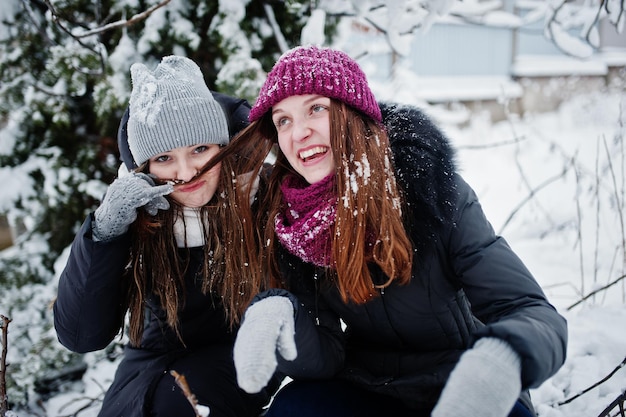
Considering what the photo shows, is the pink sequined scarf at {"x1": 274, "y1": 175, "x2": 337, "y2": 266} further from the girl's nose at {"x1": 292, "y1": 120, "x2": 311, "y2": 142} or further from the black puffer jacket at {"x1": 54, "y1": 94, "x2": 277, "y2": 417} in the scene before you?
the black puffer jacket at {"x1": 54, "y1": 94, "x2": 277, "y2": 417}

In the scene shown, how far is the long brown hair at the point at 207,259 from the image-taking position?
181cm

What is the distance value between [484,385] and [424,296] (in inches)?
20.9

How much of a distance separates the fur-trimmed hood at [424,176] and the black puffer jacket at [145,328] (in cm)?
90

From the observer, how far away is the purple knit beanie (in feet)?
4.80

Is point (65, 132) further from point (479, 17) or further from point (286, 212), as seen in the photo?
point (479, 17)

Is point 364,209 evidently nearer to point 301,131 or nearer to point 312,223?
point 312,223

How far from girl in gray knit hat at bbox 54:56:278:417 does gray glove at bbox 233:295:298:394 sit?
1.35 ft

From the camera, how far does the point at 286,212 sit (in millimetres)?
1693

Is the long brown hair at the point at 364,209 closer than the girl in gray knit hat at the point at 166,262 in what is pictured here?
Yes

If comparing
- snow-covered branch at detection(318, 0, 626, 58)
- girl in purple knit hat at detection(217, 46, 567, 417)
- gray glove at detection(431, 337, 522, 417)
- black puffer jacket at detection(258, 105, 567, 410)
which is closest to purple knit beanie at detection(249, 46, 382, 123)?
girl in purple knit hat at detection(217, 46, 567, 417)

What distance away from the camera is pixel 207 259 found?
189 centimetres

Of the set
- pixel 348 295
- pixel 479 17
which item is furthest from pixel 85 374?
pixel 479 17

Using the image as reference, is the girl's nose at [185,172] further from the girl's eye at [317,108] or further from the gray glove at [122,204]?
the girl's eye at [317,108]

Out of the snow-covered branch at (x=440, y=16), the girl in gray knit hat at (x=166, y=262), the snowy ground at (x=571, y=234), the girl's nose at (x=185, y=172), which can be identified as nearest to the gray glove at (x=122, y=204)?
the girl in gray knit hat at (x=166, y=262)
